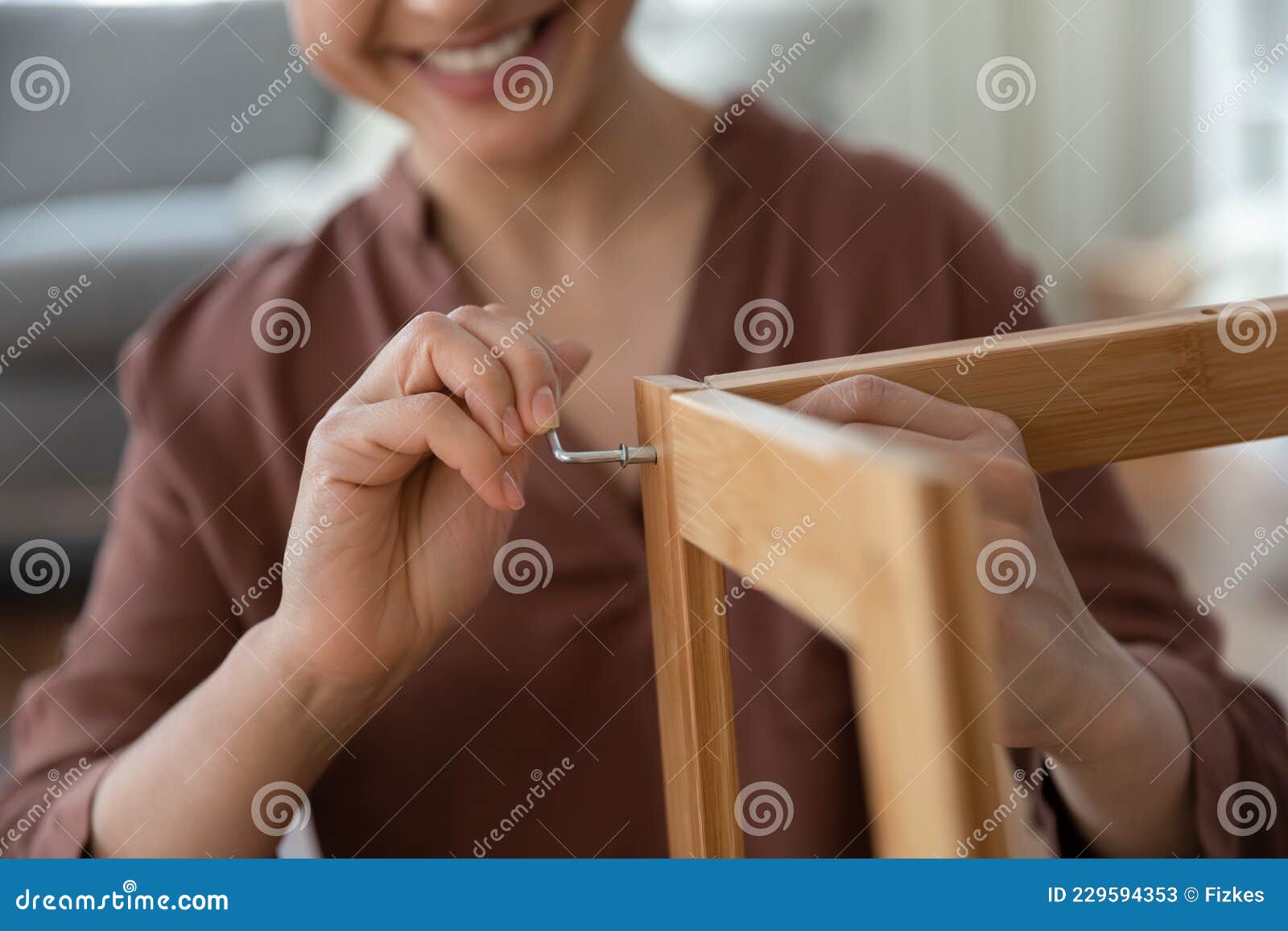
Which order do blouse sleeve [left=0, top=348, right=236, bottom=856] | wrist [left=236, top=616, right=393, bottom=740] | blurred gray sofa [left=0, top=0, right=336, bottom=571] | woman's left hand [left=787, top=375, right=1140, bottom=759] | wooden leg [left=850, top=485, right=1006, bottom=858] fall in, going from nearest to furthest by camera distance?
1. wooden leg [left=850, top=485, right=1006, bottom=858]
2. woman's left hand [left=787, top=375, right=1140, bottom=759]
3. wrist [left=236, top=616, right=393, bottom=740]
4. blouse sleeve [left=0, top=348, right=236, bottom=856]
5. blurred gray sofa [left=0, top=0, right=336, bottom=571]

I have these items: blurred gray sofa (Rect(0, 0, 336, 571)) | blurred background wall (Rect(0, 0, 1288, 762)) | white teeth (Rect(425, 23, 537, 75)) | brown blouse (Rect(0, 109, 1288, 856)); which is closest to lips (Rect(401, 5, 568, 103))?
white teeth (Rect(425, 23, 537, 75))

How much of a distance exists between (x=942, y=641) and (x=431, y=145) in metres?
0.59

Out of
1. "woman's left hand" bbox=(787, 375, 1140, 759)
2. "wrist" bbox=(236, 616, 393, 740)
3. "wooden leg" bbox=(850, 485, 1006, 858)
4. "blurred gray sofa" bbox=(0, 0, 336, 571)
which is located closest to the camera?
"wooden leg" bbox=(850, 485, 1006, 858)

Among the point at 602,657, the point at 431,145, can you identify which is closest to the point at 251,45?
the point at 431,145

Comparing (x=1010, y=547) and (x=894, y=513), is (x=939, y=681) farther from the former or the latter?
(x=1010, y=547)

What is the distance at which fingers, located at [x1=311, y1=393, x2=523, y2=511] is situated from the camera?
0.46 meters

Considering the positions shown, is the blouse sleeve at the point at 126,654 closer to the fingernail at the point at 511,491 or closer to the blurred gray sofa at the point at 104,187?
the fingernail at the point at 511,491

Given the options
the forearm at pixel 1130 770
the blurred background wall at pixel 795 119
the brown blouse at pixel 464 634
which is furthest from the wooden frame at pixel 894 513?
the blurred background wall at pixel 795 119

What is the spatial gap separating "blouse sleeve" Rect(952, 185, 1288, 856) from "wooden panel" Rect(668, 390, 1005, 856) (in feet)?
0.96

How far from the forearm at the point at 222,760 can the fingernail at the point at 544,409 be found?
183 millimetres

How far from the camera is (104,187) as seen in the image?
238cm

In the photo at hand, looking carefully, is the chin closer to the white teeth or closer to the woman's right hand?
the white teeth

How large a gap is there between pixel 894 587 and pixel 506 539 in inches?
14.2
